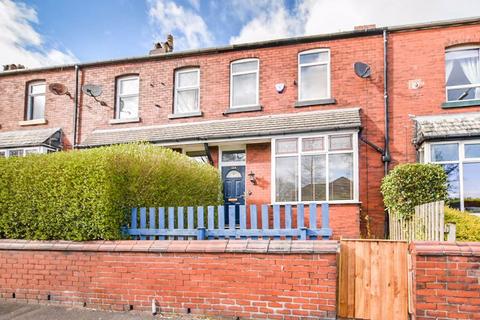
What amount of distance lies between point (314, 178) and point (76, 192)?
22.3ft

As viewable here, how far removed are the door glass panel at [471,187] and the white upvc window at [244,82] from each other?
21.6 ft

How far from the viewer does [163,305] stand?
4.73m

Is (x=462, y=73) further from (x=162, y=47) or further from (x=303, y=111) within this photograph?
(x=162, y=47)

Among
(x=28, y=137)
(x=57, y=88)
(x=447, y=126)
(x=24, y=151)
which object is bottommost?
(x=24, y=151)

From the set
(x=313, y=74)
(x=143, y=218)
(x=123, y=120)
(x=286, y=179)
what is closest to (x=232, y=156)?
(x=286, y=179)

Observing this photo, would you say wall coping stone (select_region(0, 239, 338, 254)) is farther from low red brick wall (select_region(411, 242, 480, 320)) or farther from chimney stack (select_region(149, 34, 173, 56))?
chimney stack (select_region(149, 34, 173, 56))

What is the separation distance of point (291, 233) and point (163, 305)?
2.26 meters

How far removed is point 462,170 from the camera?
934 centimetres

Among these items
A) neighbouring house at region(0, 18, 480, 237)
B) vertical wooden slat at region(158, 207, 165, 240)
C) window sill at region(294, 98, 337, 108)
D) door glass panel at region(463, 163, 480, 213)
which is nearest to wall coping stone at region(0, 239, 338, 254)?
vertical wooden slat at region(158, 207, 165, 240)

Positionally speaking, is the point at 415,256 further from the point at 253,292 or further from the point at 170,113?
the point at 170,113

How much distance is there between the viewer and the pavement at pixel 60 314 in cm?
464

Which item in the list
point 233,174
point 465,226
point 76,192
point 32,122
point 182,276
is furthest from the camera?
point 32,122

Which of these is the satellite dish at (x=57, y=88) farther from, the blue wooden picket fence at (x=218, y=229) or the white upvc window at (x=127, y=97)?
the blue wooden picket fence at (x=218, y=229)

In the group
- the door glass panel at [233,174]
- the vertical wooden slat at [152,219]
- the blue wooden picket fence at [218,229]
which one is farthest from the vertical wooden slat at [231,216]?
the door glass panel at [233,174]
